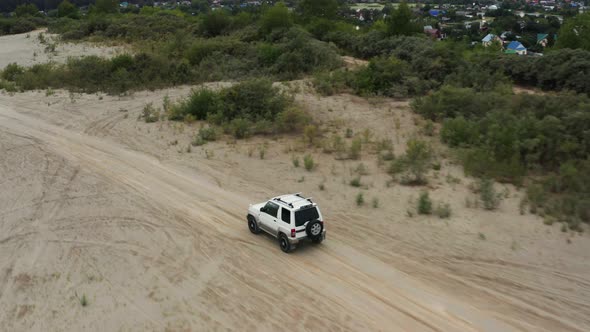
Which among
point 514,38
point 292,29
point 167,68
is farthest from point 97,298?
point 514,38

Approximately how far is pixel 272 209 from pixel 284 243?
952 millimetres

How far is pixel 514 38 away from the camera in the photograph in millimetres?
63750

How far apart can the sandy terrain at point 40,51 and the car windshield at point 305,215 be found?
35164 millimetres

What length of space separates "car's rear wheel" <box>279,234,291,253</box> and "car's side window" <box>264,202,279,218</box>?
59cm

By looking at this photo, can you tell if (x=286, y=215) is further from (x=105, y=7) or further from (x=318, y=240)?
(x=105, y=7)

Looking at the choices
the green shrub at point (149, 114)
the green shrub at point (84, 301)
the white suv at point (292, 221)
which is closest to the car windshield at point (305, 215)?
the white suv at point (292, 221)

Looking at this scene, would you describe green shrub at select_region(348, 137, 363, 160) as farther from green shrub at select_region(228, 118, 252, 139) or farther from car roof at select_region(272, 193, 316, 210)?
car roof at select_region(272, 193, 316, 210)

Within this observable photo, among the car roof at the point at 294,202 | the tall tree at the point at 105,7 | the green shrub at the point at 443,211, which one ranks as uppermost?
the car roof at the point at 294,202

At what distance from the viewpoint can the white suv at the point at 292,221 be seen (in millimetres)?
13328

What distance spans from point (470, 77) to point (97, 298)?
21075mm

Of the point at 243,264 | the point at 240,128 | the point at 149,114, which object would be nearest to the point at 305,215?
the point at 243,264

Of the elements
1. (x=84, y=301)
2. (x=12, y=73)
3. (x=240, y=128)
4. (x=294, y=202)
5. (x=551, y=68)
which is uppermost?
(x=294, y=202)

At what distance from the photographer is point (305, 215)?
13.5 meters

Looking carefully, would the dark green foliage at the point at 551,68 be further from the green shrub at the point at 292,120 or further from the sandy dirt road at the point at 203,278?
the sandy dirt road at the point at 203,278
